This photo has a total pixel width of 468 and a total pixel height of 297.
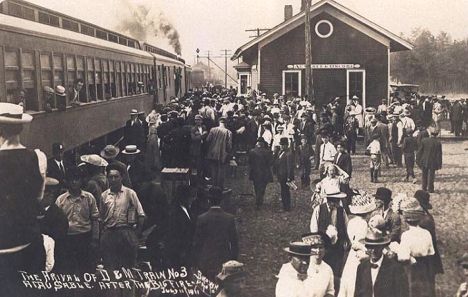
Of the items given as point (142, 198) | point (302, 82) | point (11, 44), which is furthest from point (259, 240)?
point (302, 82)

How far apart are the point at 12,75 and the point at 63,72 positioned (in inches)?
77.4

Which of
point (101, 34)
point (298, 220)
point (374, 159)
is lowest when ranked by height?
point (298, 220)

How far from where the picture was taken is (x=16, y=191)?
3693mm

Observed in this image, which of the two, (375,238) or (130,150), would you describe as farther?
(130,150)

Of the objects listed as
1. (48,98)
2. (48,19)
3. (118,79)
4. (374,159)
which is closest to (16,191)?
(48,98)

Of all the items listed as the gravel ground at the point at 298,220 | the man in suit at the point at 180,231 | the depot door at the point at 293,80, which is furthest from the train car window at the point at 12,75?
the depot door at the point at 293,80

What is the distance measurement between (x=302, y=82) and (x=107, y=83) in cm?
1005

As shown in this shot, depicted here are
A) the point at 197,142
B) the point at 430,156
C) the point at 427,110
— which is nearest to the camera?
the point at 197,142

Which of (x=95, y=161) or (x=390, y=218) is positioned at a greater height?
(x=95, y=161)

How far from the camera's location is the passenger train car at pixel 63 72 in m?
7.08

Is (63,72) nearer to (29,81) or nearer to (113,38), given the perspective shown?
(29,81)

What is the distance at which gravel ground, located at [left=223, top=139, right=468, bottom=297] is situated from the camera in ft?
20.0

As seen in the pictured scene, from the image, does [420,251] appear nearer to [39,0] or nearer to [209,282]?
[209,282]

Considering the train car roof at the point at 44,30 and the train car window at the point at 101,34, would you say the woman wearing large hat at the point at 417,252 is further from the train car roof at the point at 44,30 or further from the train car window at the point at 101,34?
the train car window at the point at 101,34
